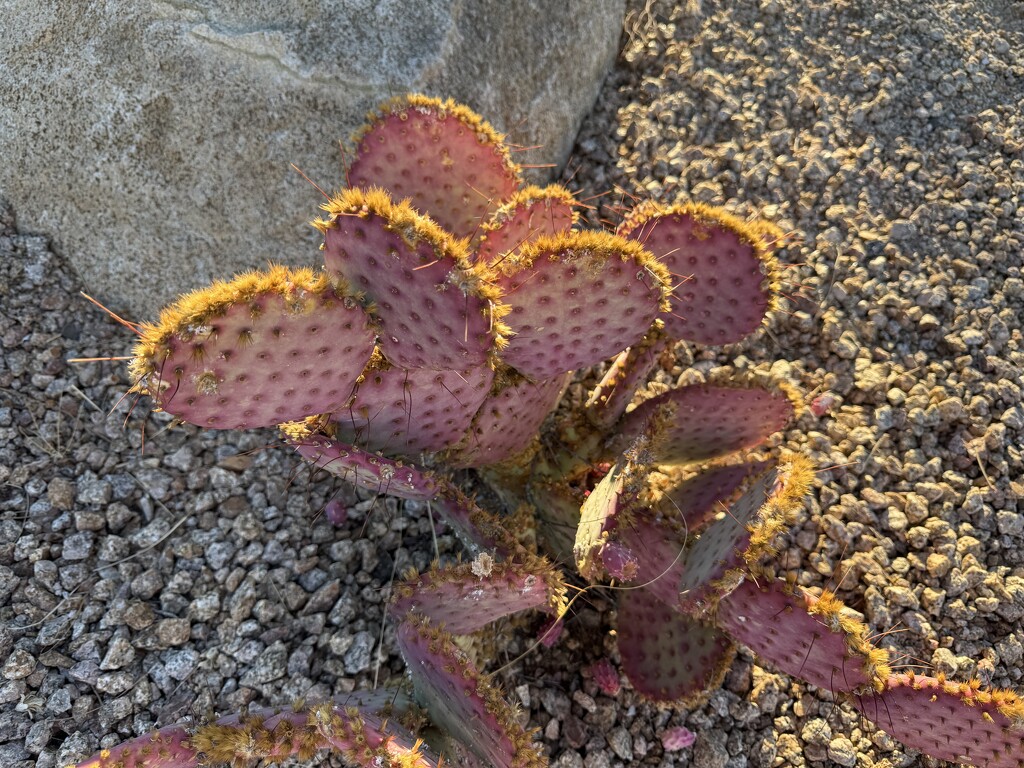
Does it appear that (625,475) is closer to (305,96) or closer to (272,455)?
(272,455)

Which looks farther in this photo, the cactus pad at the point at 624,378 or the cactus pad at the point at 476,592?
the cactus pad at the point at 624,378

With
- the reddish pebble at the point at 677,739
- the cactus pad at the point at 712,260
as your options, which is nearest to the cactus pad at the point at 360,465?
the cactus pad at the point at 712,260

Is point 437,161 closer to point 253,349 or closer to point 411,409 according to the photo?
point 411,409

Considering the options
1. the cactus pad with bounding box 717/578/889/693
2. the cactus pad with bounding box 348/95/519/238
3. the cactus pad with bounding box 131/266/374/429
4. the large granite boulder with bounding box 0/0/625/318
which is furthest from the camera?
the large granite boulder with bounding box 0/0/625/318

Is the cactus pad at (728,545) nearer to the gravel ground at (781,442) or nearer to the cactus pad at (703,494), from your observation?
the cactus pad at (703,494)

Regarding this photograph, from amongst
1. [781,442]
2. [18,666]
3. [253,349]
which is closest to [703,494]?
[781,442]

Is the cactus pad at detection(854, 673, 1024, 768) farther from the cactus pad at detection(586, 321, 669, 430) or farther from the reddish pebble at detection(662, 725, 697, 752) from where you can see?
the cactus pad at detection(586, 321, 669, 430)

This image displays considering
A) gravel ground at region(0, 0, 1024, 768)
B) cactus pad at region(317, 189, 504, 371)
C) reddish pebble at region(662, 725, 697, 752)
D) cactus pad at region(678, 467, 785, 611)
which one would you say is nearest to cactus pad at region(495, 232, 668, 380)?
cactus pad at region(317, 189, 504, 371)
